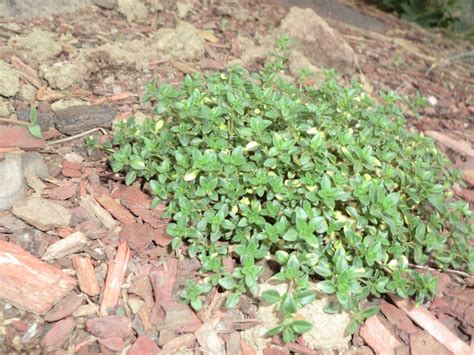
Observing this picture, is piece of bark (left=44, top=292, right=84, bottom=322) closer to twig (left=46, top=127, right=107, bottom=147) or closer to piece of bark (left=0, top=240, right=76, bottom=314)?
piece of bark (left=0, top=240, right=76, bottom=314)

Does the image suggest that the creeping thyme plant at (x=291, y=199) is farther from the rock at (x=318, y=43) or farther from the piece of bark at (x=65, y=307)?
the rock at (x=318, y=43)

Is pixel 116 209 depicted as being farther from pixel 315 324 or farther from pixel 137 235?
pixel 315 324

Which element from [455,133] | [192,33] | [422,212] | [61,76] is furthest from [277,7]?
[422,212]

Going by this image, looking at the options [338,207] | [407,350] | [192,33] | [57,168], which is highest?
[192,33]

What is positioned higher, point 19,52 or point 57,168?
point 19,52

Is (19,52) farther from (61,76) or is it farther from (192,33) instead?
(192,33)

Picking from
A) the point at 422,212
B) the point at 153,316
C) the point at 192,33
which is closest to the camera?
the point at 153,316
